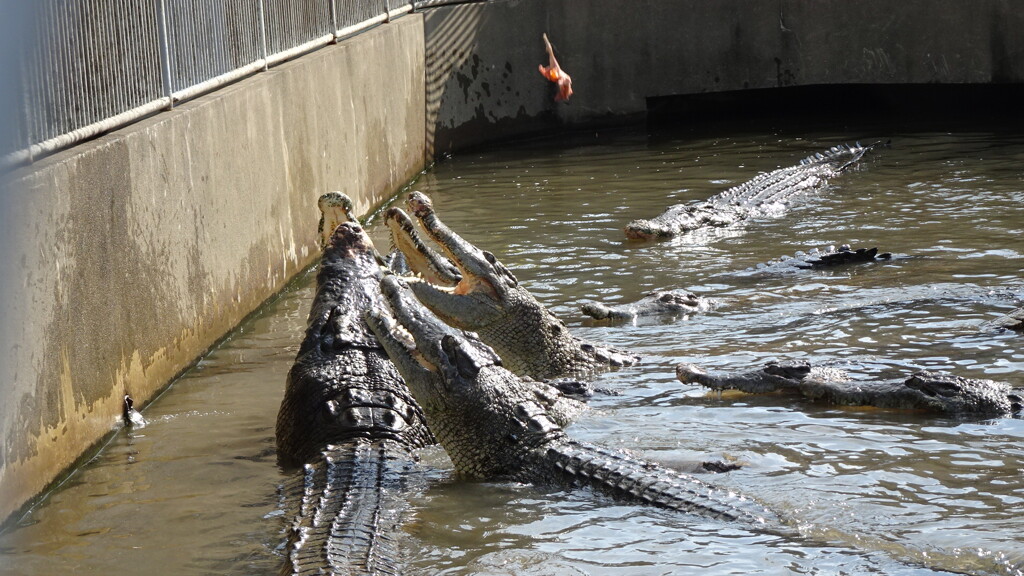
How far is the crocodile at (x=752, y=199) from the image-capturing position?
31.6 feet

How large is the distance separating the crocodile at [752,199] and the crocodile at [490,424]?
176 inches

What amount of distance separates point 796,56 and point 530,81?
3.24m

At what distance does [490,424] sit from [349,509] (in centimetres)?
84

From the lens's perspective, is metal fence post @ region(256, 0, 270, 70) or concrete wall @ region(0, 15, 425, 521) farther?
metal fence post @ region(256, 0, 270, 70)

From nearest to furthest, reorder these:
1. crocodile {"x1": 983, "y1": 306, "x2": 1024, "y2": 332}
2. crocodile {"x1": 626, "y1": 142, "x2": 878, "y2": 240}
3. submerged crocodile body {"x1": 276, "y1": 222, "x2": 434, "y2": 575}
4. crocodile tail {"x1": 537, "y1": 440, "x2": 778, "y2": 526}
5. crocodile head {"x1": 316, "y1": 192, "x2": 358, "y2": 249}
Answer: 1. submerged crocodile body {"x1": 276, "y1": 222, "x2": 434, "y2": 575}
2. crocodile tail {"x1": 537, "y1": 440, "x2": 778, "y2": 526}
3. crocodile {"x1": 983, "y1": 306, "x2": 1024, "y2": 332}
4. crocodile head {"x1": 316, "y1": 192, "x2": 358, "y2": 249}
5. crocodile {"x1": 626, "y1": 142, "x2": 878, "y2": 240}

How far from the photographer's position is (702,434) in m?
5.45

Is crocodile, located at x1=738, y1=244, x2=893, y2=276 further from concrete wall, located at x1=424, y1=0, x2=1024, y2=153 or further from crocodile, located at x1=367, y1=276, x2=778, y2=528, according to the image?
concrete wall, located at x1=424, y1=0, x2=1024, y2=153

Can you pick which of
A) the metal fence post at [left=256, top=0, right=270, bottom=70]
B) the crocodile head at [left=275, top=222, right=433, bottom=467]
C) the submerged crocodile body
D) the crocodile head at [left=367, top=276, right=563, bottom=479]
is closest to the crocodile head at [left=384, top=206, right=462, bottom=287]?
the submerged crocodile body

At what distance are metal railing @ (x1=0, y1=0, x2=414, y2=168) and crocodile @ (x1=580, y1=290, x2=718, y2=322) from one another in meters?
2.75

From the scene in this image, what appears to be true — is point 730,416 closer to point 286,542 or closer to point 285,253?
point 286,542

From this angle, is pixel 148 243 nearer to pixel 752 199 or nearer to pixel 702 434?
pixel 702 434

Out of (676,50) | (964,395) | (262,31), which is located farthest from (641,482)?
(676,50)

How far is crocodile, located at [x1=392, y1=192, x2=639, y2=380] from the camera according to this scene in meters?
6.67

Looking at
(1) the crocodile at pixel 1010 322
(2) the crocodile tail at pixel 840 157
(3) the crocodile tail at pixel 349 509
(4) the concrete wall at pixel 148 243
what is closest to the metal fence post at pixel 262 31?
(4) the concrete wall at pixel 148 243
